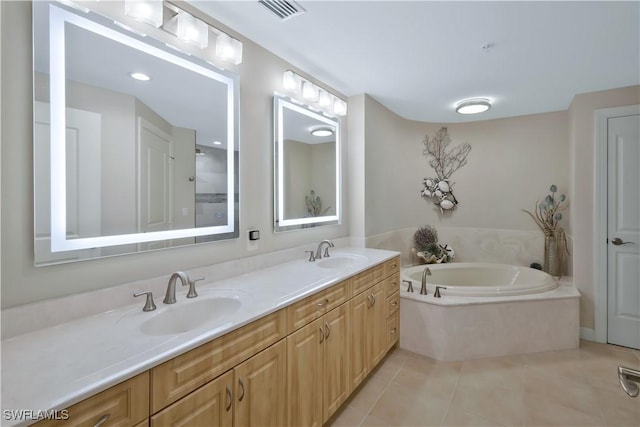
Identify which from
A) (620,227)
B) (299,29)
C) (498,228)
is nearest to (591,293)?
(620,227)

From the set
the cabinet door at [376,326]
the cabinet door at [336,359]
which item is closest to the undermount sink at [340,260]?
the cabinet door at [376,326]

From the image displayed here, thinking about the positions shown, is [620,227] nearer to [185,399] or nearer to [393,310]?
[393,310]

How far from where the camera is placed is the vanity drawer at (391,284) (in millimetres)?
2318

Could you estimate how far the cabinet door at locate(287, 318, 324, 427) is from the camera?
4.49ft

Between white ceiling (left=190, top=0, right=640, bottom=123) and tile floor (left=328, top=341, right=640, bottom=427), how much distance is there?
2.37 m

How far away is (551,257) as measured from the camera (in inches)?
125

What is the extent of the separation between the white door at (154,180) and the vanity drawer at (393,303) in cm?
174

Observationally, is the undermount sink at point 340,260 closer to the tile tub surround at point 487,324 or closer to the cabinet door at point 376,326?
the cabinet door at point 376,326

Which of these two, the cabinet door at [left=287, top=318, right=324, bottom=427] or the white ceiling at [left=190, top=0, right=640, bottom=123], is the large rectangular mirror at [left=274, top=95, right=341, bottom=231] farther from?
the cabinet door at [left=287, top=318, right=324, bottom=427]

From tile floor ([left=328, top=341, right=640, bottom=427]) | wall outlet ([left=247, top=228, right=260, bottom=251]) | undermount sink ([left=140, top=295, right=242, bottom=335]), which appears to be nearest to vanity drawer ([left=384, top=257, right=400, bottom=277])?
tile floor ([left=328, top=341, right=640, bottom=427])

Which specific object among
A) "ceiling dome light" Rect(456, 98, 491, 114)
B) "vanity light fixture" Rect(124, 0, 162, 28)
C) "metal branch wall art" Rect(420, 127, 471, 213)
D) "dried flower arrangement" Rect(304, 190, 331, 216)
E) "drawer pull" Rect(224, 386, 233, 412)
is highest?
"ceiling dome light" Rect(456, 98, 491, 114)

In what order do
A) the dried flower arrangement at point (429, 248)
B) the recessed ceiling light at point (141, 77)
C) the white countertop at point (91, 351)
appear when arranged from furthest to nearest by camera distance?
the dried flower arrangement at point (429, 248) < the recessed ceiling light at point (141, 77) < the white countertop at point (91, 351)

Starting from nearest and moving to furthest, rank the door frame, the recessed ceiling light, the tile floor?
the recessed ceiling light, the tile floor, the door frame

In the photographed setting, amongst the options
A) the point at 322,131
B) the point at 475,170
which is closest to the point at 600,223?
the point at 475,170
